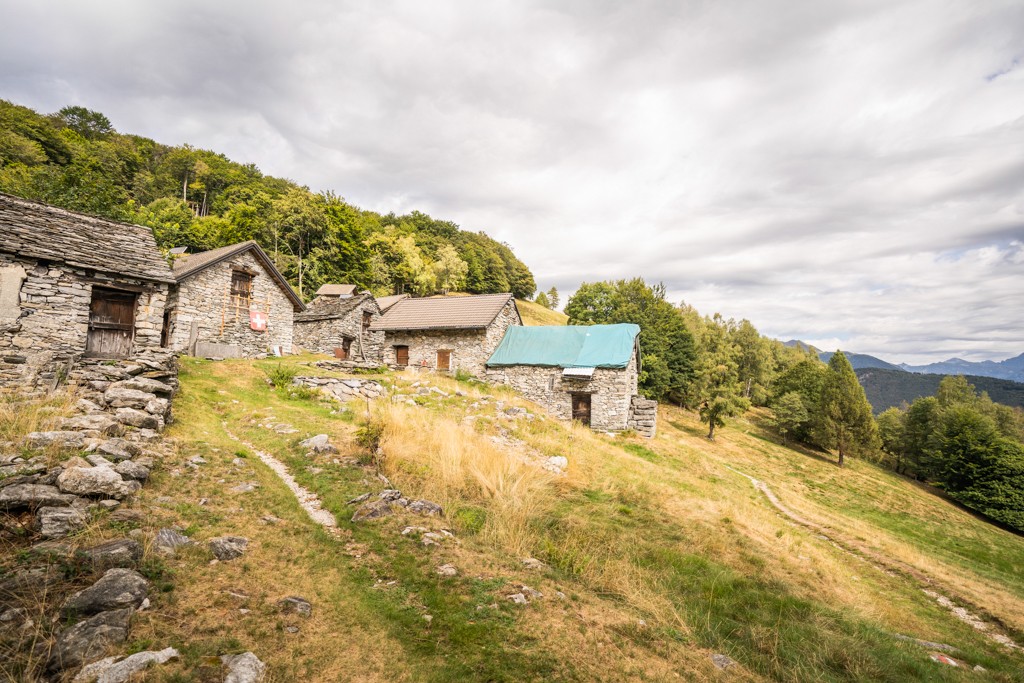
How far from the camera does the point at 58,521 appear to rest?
5148mm

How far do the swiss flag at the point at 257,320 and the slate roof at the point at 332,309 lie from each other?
19.1ft

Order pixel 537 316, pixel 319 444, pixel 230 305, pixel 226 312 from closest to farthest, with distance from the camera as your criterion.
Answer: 1. pixel 319 444
2. pixel 226 312
3. pixel 230 305
4. pixel 537 316

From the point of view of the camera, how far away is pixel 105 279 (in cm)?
1391

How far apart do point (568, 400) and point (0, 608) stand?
930 inches

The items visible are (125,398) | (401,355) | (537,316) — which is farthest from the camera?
(537,316)

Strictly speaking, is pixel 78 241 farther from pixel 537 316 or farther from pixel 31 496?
pixel 537 316

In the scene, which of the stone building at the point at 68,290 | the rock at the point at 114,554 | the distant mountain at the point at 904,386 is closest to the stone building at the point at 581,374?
the stone building at the point at 68,290

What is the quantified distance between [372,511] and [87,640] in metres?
3.87

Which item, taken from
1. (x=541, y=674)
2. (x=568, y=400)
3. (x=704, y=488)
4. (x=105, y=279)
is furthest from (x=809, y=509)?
(x=105, y=279)

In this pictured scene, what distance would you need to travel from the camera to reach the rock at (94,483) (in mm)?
5801

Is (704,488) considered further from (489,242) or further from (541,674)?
(489,242)

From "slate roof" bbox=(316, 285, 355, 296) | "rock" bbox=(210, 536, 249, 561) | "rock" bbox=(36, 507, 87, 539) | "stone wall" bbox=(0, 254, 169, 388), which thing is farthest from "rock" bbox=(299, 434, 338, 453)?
"slate roof" bbox=(316, 285, 355, 296)

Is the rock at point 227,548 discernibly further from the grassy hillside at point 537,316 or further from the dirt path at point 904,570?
the grassy hillside at point 537,316

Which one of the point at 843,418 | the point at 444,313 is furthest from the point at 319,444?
the point at 843,418
